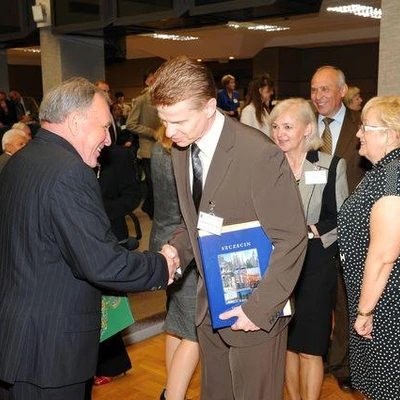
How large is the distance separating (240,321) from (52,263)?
2.07 ft

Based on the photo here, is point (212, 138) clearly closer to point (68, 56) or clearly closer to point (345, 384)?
point (345, 384)

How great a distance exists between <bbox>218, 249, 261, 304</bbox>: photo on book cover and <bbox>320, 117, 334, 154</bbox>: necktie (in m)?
1.55

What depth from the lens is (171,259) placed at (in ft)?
6.35

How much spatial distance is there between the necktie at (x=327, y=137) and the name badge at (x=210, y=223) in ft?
5.18

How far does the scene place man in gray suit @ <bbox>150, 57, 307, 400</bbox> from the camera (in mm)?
1626

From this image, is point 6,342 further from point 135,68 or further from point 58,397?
point 135,68

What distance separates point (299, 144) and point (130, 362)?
1787 mm

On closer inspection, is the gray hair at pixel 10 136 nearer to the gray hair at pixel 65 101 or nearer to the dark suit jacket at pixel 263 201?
the gray hair at pixel 65 101

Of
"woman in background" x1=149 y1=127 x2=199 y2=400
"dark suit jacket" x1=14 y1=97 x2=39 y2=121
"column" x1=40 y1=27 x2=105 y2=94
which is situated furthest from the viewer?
"dark suit jacket" x1=14 y1=97 x2=39 y2=121

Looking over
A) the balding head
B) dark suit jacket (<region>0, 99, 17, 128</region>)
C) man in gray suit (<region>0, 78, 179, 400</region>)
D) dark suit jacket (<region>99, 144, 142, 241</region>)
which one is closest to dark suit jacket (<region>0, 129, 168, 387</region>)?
man in gray suit (<region>0, 78, 179, 400</region>)

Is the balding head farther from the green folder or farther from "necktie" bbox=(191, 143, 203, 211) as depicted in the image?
"necktie" bbox=(191, 143, 203, 211)

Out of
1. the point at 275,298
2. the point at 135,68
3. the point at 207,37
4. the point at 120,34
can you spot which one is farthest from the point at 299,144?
the point at 135,68

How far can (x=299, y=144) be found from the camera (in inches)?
101

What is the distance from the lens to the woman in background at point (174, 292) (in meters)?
2.60
